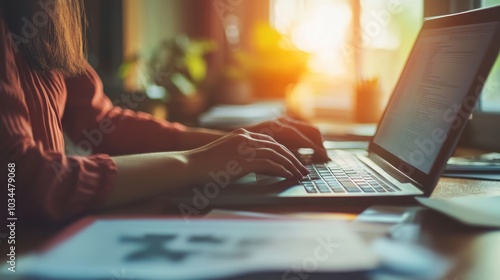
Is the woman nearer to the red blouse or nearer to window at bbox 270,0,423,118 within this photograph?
the red blouse

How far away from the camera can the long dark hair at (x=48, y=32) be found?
30.2 inches

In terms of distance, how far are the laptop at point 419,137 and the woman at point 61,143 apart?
0.04m

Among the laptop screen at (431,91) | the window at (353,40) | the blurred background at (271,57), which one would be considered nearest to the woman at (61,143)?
the laptop screen at (431,91)

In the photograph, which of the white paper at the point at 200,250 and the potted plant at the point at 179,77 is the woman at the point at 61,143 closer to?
the white paper at the point at 200,250

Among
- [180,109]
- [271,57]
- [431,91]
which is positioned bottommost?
[180,109]

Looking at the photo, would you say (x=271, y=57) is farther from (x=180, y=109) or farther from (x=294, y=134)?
(x=294, y=134)

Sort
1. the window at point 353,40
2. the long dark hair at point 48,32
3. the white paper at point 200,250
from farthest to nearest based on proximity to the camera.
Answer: the window at point 353,40 < the long dark hair at point 48,32 < the white paper at point 200,250

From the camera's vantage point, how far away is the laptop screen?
676 mm

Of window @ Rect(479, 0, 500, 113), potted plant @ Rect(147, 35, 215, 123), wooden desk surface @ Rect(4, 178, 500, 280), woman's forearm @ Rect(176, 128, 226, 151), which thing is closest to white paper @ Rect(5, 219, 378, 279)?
wooden desk surface @ Rect(4, 178, 500, 280)

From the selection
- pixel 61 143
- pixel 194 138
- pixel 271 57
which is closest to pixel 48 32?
pixel 61 143

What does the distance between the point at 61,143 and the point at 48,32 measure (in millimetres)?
205

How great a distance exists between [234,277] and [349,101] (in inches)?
86.1

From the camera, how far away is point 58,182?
602 millimetres

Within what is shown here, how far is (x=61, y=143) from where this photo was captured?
969 mm
